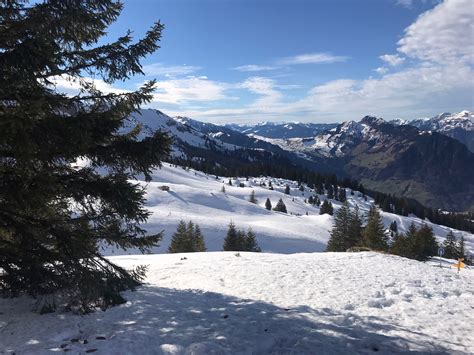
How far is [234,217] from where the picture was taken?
284 feet

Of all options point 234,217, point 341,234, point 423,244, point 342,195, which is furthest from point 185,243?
point 342,195

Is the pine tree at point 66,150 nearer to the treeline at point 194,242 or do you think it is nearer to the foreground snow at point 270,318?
the foreground snow at point 270,318

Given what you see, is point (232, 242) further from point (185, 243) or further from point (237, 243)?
point (185, 243)

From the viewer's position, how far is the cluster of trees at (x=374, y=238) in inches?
1695

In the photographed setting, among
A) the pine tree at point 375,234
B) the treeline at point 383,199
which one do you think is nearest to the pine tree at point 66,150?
the pine tree at point 375,234

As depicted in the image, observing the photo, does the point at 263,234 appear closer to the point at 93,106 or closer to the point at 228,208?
the point at 228,208

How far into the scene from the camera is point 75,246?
8359 millimetres

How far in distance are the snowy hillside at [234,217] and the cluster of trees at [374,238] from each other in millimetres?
12420

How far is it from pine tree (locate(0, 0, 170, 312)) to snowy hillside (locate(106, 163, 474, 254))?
40.3m

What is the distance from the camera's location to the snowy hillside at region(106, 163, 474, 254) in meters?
63.5

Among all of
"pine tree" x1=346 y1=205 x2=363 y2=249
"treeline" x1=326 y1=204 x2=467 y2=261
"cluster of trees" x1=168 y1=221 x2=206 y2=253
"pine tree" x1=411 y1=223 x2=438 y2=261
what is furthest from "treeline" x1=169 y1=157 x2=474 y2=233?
"pine tree" x1=411 y1=223 x2=438 y2=261

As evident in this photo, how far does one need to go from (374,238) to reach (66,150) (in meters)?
40.1

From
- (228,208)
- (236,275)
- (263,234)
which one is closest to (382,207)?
(228,208)

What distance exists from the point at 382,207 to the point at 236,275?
15933 cm
